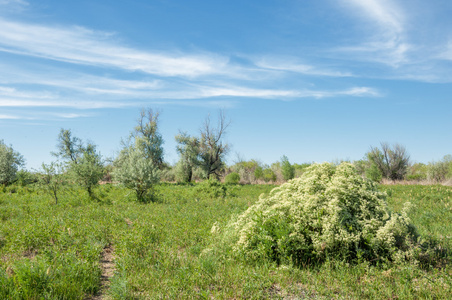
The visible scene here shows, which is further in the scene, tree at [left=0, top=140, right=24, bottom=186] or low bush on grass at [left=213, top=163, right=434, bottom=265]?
tree at [left=0, top=140, right=24, bottom=186]

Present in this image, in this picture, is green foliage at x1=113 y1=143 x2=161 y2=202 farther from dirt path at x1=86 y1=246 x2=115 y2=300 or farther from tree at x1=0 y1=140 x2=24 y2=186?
tree at x1=0 y1=140 x2=24 y2=186

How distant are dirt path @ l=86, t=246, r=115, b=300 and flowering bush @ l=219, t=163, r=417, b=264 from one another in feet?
7.99

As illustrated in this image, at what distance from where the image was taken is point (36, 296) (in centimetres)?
426

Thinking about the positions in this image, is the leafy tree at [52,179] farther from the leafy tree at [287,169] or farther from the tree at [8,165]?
the leafy tree at [287,169]

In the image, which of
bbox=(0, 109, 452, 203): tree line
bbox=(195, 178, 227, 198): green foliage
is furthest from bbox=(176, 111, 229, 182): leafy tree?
bbox=(195, 178, 227, 198): green foliage

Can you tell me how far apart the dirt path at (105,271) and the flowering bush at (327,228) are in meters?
2.44

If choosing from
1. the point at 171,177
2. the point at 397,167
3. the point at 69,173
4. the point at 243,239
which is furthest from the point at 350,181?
the point at 171,177

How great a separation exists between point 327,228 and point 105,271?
4392mm

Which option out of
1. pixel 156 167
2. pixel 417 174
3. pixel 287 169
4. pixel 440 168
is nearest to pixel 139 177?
pixel 156 167

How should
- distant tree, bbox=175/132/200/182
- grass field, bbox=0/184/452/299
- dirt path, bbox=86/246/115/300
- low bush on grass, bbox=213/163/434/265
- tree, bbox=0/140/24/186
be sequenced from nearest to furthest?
grass field, bbox=0/184/452/299, dirt path, bbox=86/246/115/300, low bush on grass, bbox=213/163/434/265, tree, bbox=0/140/24/186, distant tree, bbox=175/132/200/182

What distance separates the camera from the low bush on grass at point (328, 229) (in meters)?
5.53

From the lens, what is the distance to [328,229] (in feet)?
18.1

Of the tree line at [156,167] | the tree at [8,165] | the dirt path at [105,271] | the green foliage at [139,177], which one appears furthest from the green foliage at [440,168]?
the tree at [8,165]

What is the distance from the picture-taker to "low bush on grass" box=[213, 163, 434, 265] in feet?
18.1
